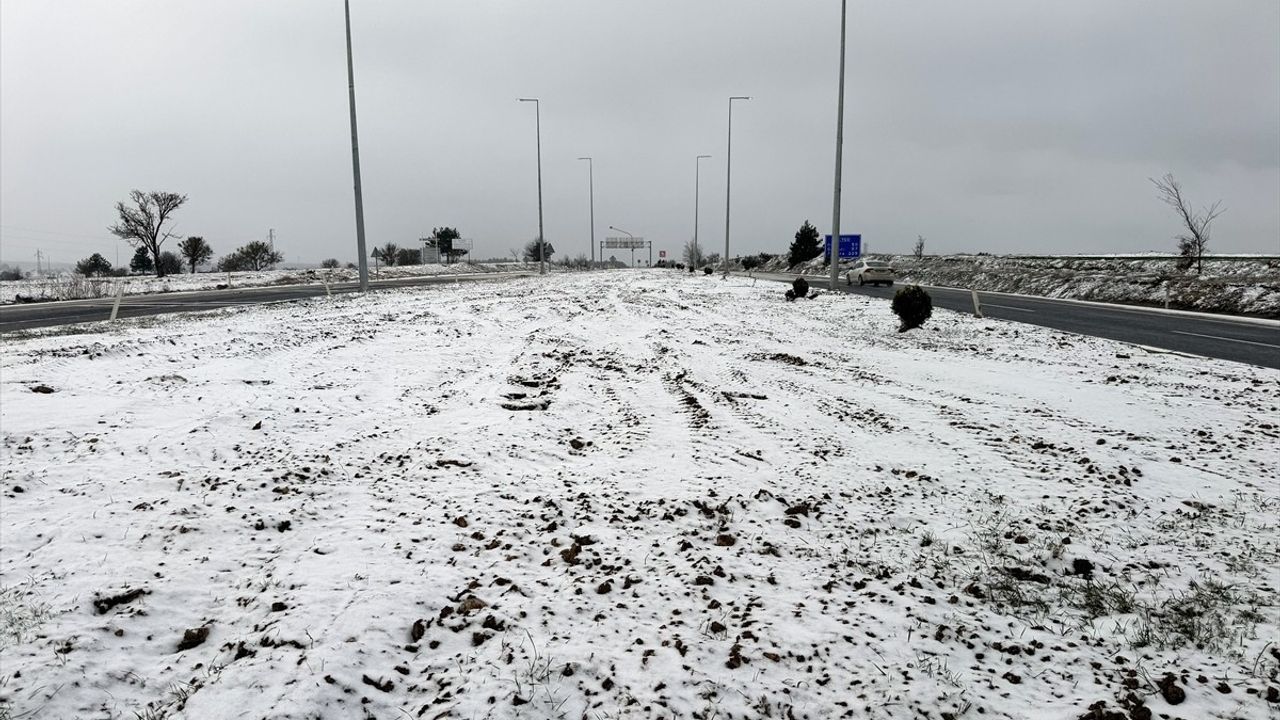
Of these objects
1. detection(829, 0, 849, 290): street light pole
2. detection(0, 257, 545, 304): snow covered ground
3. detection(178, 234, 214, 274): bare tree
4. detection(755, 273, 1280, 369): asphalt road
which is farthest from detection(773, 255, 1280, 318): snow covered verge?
detection(178, 234, 214, 274): bare tree

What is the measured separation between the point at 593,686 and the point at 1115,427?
6137 mm

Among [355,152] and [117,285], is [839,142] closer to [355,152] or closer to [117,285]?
[355,152]

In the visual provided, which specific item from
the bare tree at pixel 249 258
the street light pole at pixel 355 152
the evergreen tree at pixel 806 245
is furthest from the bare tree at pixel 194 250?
the evergreen tree at pixel 806 245

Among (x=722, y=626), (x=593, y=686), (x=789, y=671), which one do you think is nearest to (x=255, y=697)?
(x=593, y=686)

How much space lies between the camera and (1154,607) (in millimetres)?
3145

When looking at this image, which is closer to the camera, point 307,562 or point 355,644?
point 355,644

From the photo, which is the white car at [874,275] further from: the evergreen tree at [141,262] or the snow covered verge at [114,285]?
the evergreen tree at [141,262]

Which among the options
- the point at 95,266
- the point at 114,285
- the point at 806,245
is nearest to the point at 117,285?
the point at 114,285

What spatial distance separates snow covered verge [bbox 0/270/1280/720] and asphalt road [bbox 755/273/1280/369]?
507 centimetres

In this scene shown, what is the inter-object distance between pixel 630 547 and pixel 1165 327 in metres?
17.7

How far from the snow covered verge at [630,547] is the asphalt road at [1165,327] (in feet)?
16.6

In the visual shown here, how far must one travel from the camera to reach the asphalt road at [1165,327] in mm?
11797

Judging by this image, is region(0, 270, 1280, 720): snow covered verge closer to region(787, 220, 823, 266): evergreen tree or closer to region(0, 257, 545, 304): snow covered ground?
region(0, 257, 545, 304): snow covered ground

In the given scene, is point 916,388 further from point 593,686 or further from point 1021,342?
point 593,686
